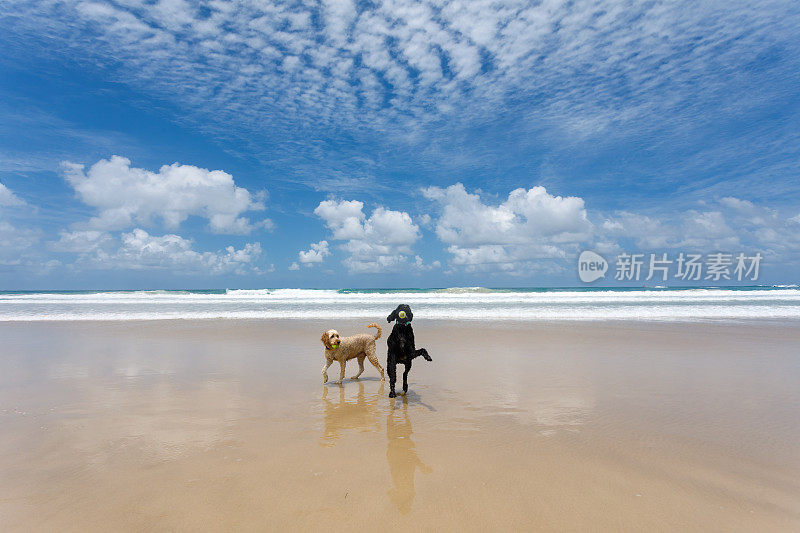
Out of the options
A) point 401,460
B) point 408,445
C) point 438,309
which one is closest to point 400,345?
point 408,445

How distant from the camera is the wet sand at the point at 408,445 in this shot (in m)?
3.29

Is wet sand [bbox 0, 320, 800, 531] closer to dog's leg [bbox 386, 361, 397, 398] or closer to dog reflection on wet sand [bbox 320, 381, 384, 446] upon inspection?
dog reflection on wet sand [bbox 320, 381, 384, 446]

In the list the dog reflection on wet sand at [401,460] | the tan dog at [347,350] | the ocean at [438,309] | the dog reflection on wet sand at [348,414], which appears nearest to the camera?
the dog reflection on wet sand at [401,460]

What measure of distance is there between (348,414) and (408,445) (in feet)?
5.00

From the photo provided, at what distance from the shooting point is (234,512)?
331cm

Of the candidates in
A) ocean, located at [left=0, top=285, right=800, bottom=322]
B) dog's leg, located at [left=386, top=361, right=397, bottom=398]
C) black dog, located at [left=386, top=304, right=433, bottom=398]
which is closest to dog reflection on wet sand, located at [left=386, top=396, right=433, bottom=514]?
dog's leg, located at [left=386, top=361, right=397, bottom=398]

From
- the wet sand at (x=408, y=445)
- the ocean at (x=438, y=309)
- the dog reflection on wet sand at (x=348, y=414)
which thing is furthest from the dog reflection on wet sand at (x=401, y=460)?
the ocean at (x=438, y=309)

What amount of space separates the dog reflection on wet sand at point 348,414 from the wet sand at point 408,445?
A: 4 cm

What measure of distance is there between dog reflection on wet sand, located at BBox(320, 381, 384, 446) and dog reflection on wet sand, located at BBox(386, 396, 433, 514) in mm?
285

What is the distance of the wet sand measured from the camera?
329 centimetres

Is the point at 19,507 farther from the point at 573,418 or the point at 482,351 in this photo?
the point at 482,351

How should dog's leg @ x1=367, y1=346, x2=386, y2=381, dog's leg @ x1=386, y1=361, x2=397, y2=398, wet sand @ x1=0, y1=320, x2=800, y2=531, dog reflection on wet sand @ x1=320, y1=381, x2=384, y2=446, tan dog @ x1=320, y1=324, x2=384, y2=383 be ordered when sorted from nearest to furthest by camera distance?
wet sand @ x1=0, y1=320, x2=800, y2=531
dog reflection on wet sand @ x1=320, y1=381, x2=384, y2=446
dog's leg @ x1=386, y1=361, x2=397, y2=398
tan dog @ x1=320, y1=324, x2=384, y2=383
dog's leg @ x1=367, y1=346, x2=386, y2=381

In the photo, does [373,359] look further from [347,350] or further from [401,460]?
[401,460]

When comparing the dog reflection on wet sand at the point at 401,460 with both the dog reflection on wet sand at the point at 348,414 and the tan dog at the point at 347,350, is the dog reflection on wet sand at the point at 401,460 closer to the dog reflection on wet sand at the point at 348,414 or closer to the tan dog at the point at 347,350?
the dog reflection on wet sand at the point at 348,414
